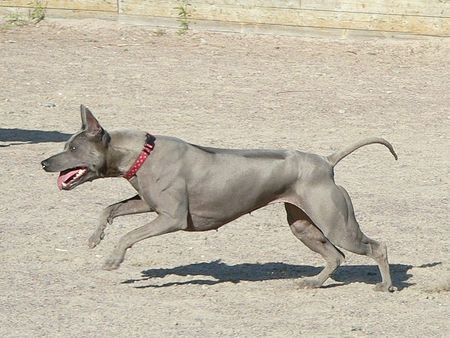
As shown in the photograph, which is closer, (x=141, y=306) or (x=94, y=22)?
(x=141, y=306)

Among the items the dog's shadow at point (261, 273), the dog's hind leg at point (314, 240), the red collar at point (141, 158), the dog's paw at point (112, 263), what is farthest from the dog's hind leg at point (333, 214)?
the dog's paw at point (112, 263)

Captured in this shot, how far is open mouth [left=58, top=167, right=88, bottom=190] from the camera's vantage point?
26.8 ft

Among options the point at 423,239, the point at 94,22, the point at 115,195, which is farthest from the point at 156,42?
the point at 423,239

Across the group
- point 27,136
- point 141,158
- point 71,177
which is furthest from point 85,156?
point 27,136

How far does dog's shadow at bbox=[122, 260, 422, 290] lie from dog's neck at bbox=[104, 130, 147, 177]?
77cm

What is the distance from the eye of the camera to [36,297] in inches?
316

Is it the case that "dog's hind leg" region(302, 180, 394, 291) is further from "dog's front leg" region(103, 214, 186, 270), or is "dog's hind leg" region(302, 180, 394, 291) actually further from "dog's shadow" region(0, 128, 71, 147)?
"dog's shadow" region(0, 128, 71, 147)

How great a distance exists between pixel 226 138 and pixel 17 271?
16.2 ft

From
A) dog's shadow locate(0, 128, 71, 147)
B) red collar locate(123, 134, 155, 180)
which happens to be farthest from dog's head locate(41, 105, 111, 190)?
dog's shadow locate(0, 128, 71, 147)

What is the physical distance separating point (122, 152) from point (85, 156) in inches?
8.7

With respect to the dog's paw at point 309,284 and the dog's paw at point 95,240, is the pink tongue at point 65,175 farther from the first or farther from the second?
the dog's paw at point 309,284

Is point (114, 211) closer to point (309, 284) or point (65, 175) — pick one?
point (65, 175)

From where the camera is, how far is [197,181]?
8219 mm

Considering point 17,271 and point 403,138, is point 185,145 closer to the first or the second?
point 17,271
